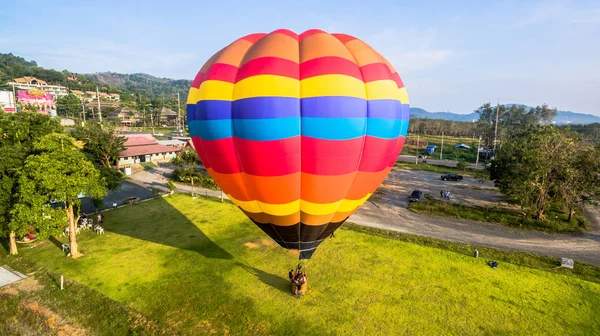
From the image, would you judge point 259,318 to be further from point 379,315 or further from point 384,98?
point 384,98

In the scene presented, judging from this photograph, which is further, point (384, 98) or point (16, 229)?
point (16, 229)

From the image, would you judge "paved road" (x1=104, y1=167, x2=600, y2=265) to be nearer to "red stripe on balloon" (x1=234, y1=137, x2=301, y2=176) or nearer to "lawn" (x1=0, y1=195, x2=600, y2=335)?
"lawn" (x1=0, y1=195, x2=600, y2=335)

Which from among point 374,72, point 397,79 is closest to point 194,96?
point 374,72

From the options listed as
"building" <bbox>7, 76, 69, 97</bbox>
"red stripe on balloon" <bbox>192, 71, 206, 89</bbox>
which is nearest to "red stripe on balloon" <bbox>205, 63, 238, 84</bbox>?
"red stripe on balloon" <bbox>192, 71, 206, 89</bbox>

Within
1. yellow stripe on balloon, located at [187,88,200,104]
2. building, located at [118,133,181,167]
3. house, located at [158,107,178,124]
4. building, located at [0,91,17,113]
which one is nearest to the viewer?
yellow stripe on balloon, located at [187,88,200,104]

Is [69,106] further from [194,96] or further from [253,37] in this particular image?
[253,37]

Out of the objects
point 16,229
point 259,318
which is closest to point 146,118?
point 16,229
